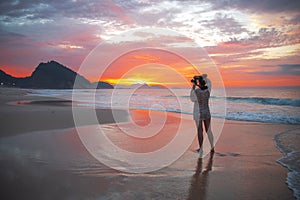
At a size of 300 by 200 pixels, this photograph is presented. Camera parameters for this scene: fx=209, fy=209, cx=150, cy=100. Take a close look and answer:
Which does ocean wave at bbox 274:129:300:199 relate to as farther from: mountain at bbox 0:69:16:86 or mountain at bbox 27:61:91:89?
mountain at bbox 0:69:16:86

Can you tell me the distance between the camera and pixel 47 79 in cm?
12400

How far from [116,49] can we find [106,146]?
205 inches

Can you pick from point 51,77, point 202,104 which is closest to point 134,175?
point 202,104

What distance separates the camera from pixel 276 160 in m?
5.14

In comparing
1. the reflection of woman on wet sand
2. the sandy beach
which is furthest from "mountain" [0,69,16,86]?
the reflection of woman on wet sand

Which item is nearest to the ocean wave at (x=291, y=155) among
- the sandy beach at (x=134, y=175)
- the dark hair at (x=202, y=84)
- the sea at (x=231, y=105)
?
the sandy beach at (x=134, y=175)

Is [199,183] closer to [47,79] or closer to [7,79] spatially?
[7,79]

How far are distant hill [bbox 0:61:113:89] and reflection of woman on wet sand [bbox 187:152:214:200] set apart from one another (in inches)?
4027

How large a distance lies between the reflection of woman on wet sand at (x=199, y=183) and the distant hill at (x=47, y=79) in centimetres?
10228

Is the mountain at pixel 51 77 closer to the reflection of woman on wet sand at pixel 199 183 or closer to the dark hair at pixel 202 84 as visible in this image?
the dark hair at pixel 202 84

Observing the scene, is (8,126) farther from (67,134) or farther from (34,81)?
(34,81)

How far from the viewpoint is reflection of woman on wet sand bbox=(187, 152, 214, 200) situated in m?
3.31

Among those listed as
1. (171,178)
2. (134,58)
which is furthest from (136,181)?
(134,58)

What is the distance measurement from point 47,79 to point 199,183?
135902 mm
